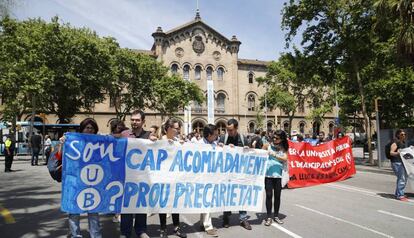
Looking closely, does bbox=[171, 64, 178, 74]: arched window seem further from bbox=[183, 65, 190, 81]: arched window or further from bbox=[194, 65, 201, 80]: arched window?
bbox=[194, 65, 201, 80]: arched window

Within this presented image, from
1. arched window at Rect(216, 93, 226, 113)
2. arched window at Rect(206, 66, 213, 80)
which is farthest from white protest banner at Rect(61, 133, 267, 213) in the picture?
arched window at Rect(206, 66, 213, 80)

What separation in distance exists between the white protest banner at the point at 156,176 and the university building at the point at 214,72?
41988mm

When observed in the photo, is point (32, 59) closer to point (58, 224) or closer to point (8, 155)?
point (8, 155)

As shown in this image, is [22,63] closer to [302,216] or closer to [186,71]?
[302,216]

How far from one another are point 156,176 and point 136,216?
684 millimetres

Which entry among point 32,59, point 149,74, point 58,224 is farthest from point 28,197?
point 149,74

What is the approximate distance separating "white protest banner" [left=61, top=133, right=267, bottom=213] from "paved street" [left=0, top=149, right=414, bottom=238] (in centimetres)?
58

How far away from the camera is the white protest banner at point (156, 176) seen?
5.25 meters

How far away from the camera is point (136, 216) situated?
5855 mm

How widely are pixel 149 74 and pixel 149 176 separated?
3185 cm

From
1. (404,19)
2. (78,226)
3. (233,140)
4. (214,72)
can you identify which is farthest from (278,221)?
(214,72)

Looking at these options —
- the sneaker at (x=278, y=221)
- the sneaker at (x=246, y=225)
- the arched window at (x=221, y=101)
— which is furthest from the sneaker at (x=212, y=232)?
the arched window at (x=221, y=101)

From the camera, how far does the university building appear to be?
5012 centimetres

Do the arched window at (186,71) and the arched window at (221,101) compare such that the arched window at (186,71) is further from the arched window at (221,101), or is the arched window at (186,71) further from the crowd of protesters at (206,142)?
the crowd of protesters at (206,142)
